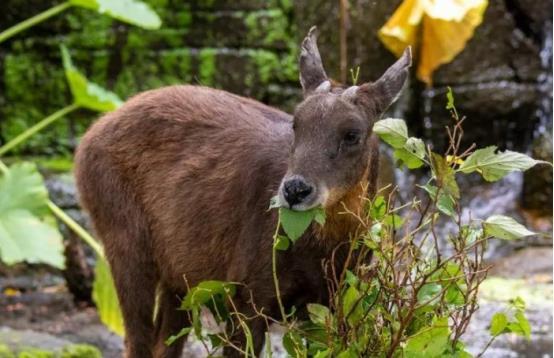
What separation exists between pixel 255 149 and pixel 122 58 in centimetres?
541

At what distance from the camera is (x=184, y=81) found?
34.7 ft

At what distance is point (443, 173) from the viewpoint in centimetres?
416

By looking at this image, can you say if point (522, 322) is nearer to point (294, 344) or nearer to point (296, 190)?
point (294, 344)

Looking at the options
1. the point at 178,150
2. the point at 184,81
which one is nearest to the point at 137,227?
the point at 178,150

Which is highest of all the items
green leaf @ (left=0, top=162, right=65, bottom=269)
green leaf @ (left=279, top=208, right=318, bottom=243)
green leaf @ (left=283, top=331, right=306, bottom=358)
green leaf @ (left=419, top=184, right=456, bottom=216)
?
green leaf @ (left=419, top=184, right=456, bottom=216)

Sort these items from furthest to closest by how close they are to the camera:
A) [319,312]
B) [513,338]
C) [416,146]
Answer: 1. [513,338]
2. [319,312]
3. [416,146]

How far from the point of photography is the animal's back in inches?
218

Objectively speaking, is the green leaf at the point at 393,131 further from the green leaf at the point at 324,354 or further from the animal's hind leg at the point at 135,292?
the animal's hind leg at the point at 135,292

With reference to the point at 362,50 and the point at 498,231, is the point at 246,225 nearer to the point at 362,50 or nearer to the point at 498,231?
the point at 498,231

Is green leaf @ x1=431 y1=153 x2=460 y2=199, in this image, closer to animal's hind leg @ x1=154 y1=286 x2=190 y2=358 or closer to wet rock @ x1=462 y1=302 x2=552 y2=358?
animal's hind leg @ x1=154 y1=286 x2=190 y2=358

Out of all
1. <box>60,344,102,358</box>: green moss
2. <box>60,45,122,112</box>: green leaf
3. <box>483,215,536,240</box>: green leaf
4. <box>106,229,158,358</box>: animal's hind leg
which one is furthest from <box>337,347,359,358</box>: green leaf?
<box>60,45,122,112</box>: green leaf

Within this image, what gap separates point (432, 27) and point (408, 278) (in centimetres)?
504

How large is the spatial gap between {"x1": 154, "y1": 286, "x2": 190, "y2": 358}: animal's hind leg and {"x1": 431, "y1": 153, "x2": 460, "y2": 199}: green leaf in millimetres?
2281

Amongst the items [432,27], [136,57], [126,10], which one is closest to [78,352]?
[126,10]
